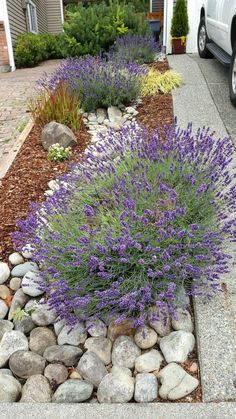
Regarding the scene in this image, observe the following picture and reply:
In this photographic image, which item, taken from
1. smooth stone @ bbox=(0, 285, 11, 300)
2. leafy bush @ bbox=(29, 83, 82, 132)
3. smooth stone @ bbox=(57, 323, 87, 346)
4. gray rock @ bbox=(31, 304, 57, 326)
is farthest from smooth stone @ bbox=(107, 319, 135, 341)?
leafy bush @ bbox=(29, 83, 82, 132)

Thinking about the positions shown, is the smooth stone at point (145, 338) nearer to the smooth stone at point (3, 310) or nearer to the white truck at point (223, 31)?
the smooth stone at point (3, 310)

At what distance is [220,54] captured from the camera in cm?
725

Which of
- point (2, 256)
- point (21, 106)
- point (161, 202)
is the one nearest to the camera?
point (161, 202)

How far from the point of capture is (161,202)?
8.53ft

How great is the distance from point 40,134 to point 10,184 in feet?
5.25

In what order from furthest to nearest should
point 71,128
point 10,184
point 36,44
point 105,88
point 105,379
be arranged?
1. point 36,44
2. point 105,88
3. point 71,128
4. point 10,184
5. point 105,379

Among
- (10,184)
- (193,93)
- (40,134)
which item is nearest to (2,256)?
(10,184)

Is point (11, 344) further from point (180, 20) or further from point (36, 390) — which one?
point (180, 20)

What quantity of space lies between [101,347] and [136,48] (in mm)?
7964

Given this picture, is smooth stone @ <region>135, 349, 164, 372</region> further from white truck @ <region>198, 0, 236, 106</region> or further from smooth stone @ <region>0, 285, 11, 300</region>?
white truck @ <region>198, 0, 236, 106</region>

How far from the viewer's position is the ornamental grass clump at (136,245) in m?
2.35

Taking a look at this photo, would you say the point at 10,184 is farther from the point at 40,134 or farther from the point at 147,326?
the point at 147,326

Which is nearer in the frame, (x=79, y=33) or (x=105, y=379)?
(x=105, y=379)

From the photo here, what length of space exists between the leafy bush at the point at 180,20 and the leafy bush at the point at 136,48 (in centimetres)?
136
